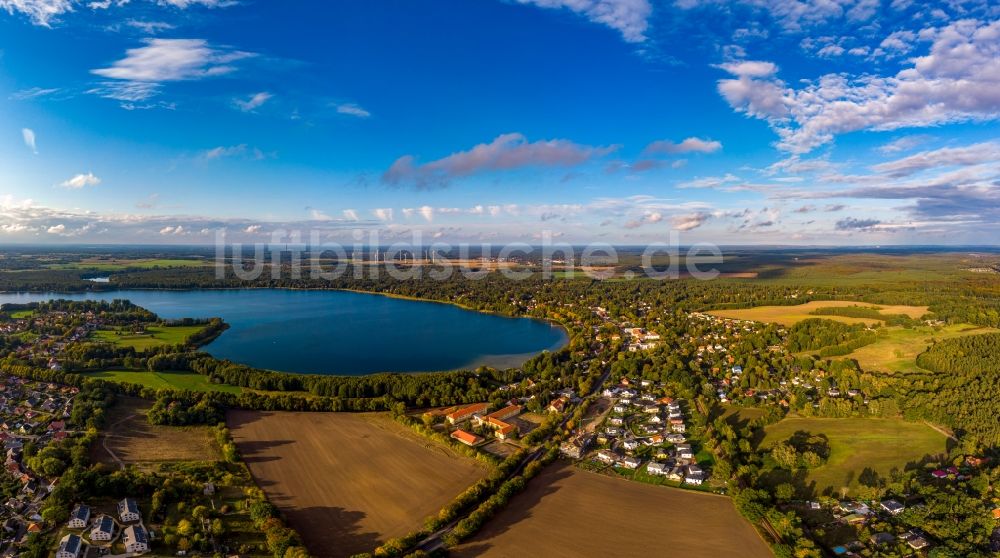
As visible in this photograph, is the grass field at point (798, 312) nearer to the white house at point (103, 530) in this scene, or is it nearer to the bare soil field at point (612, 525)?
the bare soil field at point (612, 525)

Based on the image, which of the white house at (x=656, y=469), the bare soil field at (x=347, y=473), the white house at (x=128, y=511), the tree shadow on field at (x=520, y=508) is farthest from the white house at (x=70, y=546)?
the white house at (x=656, y=469)

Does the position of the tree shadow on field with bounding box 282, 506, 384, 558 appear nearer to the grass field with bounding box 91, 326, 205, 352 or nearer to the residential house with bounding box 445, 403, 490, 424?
the residential house with bounding box 445, 403, 490, 424

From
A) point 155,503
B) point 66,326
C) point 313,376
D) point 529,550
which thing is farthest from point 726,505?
point 66,326

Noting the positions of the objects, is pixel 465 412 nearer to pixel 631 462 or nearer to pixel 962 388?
pixel 631 462

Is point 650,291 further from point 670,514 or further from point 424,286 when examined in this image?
point 670,514

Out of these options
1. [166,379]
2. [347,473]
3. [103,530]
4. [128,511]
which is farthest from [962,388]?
[166,379]

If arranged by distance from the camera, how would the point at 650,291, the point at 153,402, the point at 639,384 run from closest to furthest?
the point at 153,402 → the point at 639,384 → the point at 650,291
